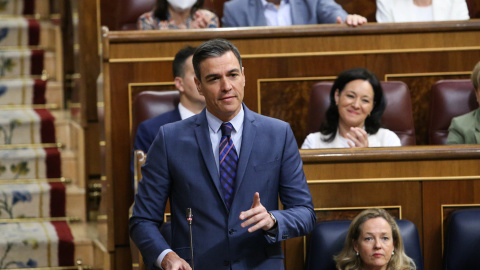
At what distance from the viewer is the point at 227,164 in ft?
3.22

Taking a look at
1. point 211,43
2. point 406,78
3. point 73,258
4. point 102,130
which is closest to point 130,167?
point 102,130

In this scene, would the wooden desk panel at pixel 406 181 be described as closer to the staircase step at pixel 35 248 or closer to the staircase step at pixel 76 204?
the staircase step at pixel 35 248

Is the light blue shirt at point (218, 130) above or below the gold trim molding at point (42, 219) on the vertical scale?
above

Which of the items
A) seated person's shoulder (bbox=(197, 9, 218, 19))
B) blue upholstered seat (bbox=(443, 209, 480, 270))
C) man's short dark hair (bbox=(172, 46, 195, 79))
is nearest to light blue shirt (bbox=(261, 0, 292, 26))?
seated person's shoulder (bbox=(197, 9, 218, 19))

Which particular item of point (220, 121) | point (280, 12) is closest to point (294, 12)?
point (280, 12)

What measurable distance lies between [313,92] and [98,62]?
0.60 metres

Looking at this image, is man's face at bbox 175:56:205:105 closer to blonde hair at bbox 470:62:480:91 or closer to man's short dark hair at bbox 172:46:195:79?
man's short dark hair at bbox 172:46:195:79

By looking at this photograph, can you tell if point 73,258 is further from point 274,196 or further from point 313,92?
point 274,196

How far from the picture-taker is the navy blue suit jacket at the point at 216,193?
968mm

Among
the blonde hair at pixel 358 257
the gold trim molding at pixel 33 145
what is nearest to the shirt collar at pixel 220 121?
the blonde hair at pixel 358 257

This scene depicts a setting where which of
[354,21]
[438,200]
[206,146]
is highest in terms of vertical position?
[354,21]

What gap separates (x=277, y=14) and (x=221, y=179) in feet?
3.25

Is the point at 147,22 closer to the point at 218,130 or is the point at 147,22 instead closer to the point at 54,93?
the point at 54,93

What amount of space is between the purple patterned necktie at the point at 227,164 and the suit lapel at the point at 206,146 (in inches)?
0.4
